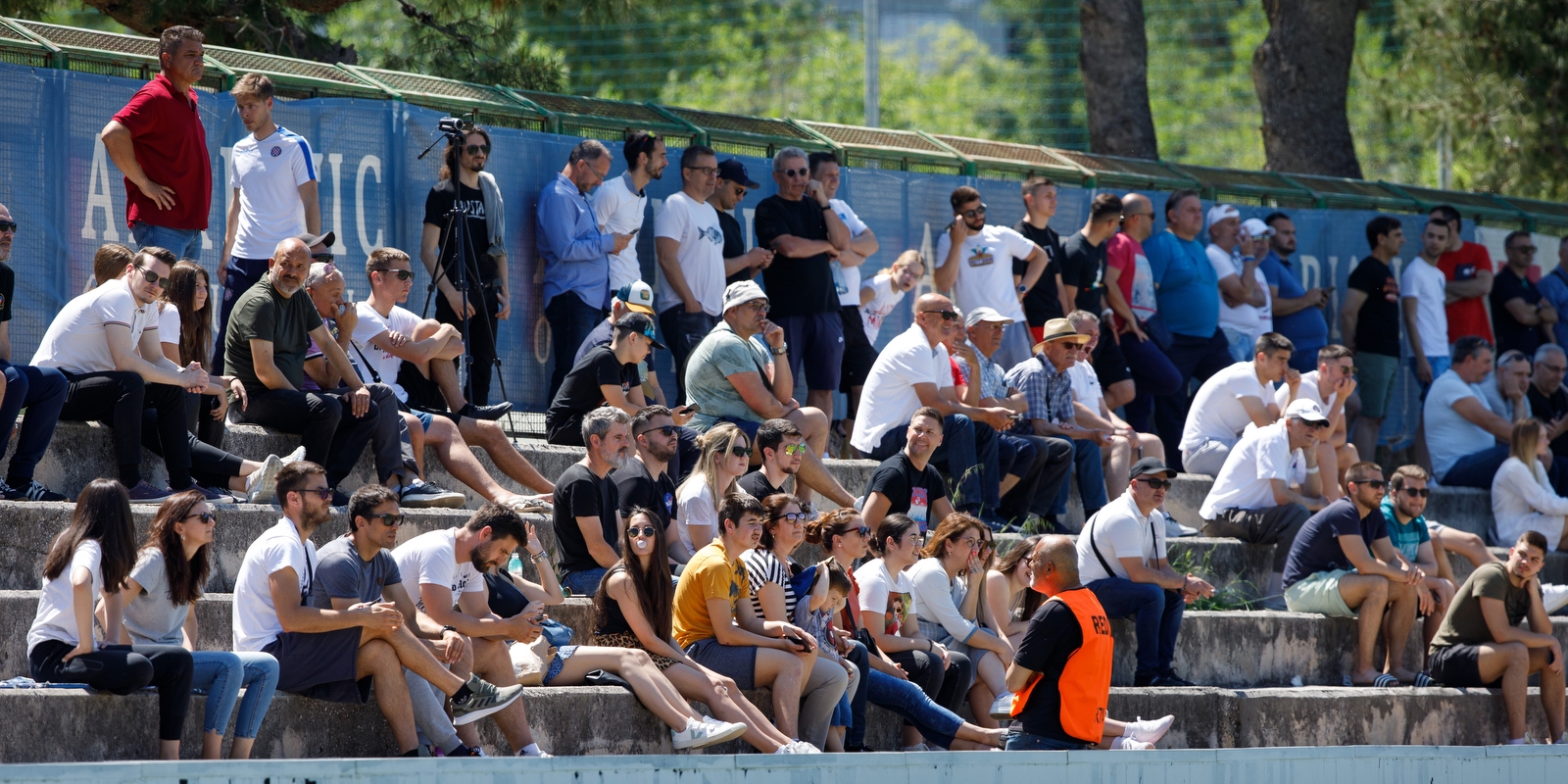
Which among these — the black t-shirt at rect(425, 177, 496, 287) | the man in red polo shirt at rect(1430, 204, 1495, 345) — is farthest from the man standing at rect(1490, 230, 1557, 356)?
the black t-shirt at rect(425, 177, 496, 287)

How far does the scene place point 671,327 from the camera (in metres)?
11.1

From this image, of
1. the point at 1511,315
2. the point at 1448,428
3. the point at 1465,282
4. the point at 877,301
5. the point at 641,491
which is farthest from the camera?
the point at 1511,315

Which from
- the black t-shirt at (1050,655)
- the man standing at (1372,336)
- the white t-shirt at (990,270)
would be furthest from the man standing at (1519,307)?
the black t-shirt at (1050,655)

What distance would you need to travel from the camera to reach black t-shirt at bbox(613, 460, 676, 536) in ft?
27.9

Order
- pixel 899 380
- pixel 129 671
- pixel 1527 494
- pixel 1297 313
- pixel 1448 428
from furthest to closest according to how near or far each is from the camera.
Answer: pixel 1297 313, pixel 1448 428, pixel 1527 494, pixel 899 380, pixel 129 671

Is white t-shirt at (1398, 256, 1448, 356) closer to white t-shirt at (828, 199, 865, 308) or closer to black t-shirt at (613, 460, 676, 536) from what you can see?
white t-shirt at (828, 199, 865, 308)

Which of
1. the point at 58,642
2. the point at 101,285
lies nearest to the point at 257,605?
the point at 58,642

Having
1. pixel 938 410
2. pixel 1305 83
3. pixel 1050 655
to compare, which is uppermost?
pixel 1305 83

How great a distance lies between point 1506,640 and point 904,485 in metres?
3.27

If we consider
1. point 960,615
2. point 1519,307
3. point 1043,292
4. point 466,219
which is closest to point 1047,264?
point 1043,292

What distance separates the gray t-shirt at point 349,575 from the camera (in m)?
6.95

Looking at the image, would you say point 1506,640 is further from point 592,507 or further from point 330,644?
point 330,644

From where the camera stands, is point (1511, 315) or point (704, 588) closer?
point (704, 588)

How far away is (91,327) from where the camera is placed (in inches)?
319
